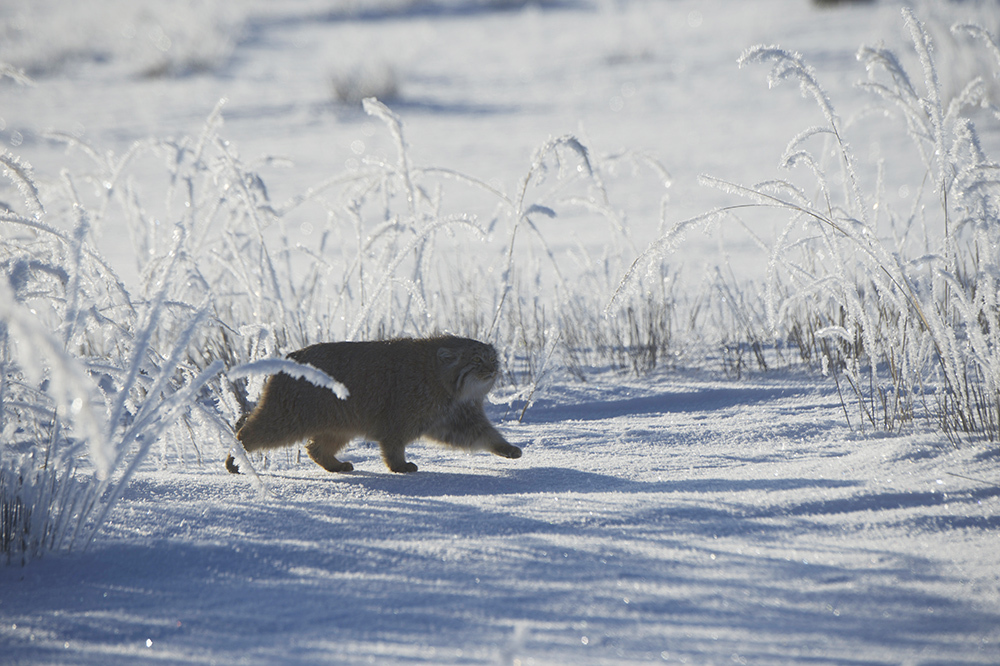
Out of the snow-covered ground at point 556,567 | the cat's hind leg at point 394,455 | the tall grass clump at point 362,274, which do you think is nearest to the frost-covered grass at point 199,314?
the tall grass clump at point 362,274

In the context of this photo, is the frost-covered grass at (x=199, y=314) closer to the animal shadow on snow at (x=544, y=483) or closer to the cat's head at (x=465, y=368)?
the cat's head at (x=465, y=368)

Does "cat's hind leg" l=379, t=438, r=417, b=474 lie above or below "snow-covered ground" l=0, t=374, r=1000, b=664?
above

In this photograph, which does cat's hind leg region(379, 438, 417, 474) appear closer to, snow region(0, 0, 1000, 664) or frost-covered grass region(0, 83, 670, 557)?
snow region(0, 0, 1000, 664)

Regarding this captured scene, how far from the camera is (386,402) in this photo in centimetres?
265

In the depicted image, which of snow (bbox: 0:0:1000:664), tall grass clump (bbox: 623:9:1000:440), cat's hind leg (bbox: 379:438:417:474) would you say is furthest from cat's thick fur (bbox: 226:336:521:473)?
tall grass clump (bbox: 623:9:1000:440)

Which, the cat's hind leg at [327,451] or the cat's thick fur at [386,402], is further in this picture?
the cat's hind leg at [327,451]

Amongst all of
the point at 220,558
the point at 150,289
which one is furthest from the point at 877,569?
the point at 150,289

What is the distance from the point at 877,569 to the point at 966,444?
0.85 m

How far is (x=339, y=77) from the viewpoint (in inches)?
483

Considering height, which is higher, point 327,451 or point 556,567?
point 327,451

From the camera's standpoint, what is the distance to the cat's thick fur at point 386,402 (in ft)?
8.37

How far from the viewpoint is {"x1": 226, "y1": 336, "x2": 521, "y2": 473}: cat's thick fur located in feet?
8.37

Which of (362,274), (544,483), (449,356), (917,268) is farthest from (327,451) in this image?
(917,268)

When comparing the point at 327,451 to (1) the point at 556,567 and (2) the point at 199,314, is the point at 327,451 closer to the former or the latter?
(2) the point at 199,314
